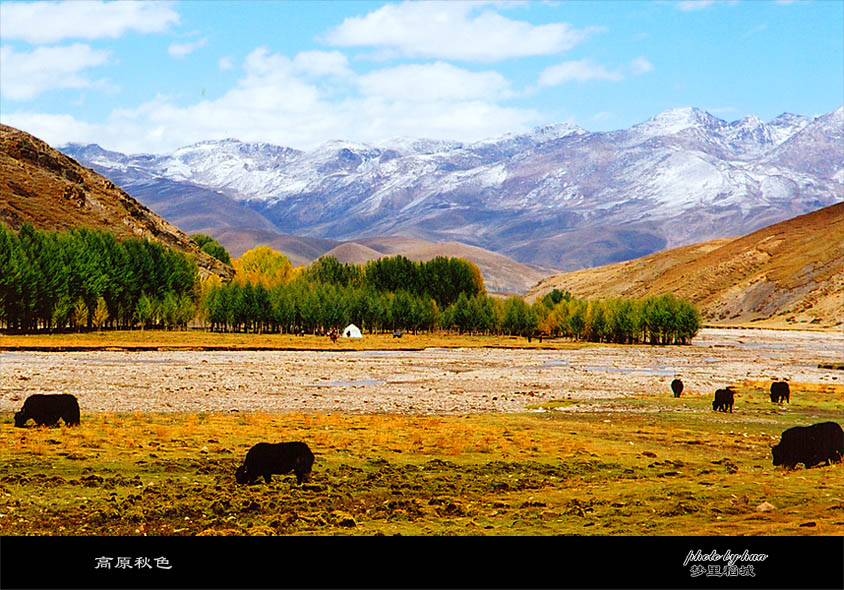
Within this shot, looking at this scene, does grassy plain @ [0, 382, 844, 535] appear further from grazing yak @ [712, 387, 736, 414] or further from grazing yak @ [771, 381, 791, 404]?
grazing yak @ [771, 381, 791, 404]

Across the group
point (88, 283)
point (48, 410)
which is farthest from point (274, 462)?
point (88, 283)

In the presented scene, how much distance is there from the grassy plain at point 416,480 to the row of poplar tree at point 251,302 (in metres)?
94.8

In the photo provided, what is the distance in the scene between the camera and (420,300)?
175750 mm

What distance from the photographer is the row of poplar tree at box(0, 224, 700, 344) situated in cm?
12081

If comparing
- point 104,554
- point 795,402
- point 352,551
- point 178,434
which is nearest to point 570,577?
point 352,551

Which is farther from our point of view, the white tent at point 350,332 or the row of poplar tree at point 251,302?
the white tent at point 350,332

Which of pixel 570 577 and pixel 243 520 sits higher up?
pixel 570 577

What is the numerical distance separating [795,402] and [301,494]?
33.2 m

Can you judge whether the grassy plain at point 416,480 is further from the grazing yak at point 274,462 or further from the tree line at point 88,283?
the tree line at point 88,283


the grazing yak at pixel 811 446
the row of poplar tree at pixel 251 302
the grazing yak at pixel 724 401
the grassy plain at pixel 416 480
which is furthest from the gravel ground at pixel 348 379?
the row of poplar tree at pixel 251 302

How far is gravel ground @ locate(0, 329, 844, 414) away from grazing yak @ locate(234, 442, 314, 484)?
19.6m

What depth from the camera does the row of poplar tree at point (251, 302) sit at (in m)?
121

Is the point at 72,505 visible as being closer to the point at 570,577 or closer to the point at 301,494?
the point at 301,494

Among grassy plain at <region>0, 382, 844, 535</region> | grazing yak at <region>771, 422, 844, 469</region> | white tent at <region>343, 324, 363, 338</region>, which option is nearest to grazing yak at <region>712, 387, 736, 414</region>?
grassy plain at <region>0, 382, 844, 535</region>
